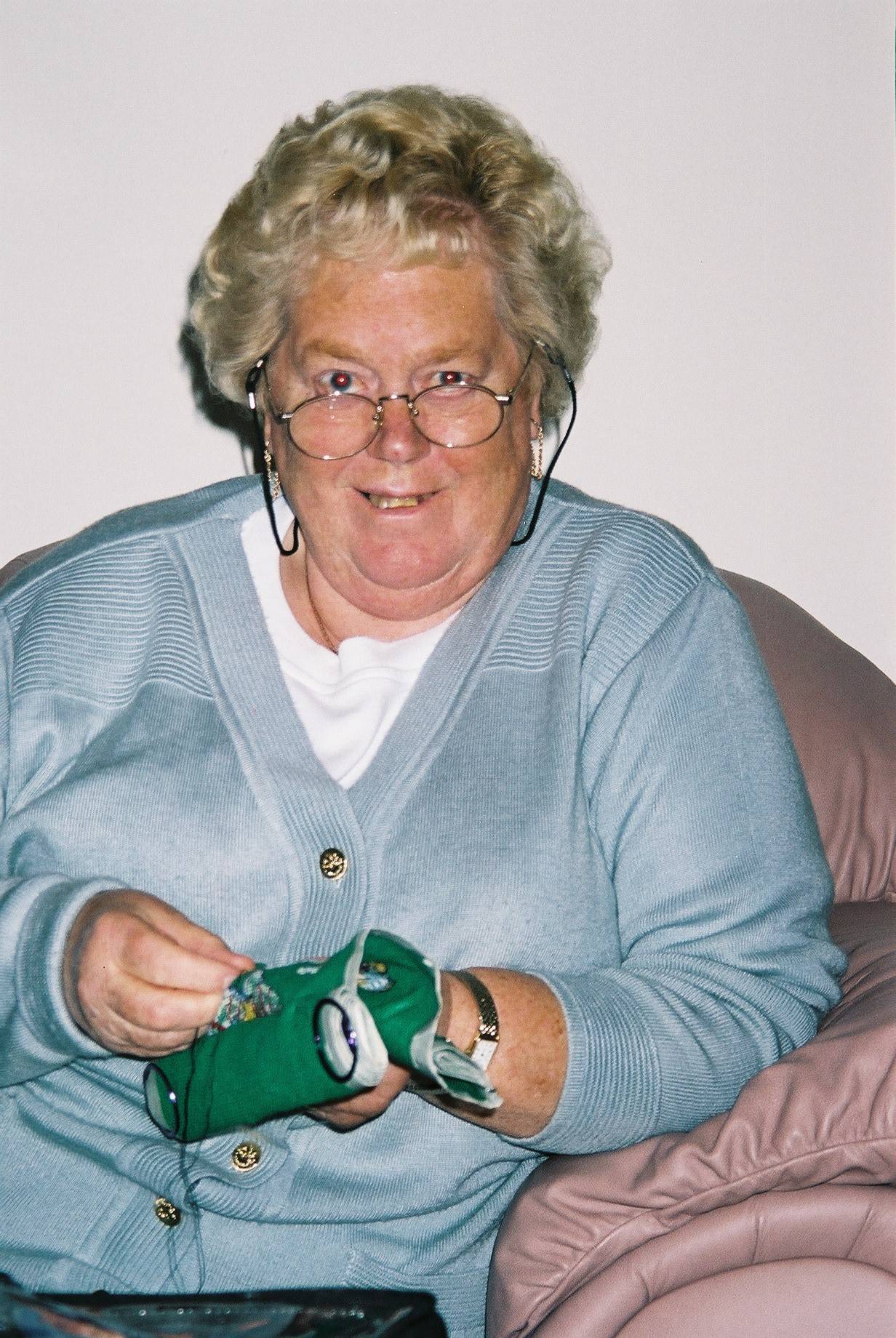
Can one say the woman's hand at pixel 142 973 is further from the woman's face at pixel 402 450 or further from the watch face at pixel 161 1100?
the woman's face at pixel 402 450

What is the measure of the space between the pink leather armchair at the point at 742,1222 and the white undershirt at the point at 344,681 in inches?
17.0

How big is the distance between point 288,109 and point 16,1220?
53.8 inches

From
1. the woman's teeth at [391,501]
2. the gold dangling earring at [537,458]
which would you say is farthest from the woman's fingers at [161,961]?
the gold dangling earring at [537,458]

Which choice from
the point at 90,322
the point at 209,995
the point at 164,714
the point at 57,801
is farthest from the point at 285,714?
the point at 90,322

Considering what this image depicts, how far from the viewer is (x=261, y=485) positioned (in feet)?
5.16

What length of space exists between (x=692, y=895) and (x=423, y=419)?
50 cm

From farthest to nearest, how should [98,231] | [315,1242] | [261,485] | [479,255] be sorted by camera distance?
[98,231]
[261,485]
[479,255]
[315,1242]

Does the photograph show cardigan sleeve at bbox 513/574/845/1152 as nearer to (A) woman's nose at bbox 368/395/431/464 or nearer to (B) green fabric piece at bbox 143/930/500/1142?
(B) green fabric piece at bbox 143/930/500/1142

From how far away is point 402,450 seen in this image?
1349mm

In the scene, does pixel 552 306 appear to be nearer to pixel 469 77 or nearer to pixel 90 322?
pixel 469 77

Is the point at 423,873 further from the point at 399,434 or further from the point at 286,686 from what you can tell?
the point at 399,434

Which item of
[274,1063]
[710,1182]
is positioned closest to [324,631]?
[274,1063]

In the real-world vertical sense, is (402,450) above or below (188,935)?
above

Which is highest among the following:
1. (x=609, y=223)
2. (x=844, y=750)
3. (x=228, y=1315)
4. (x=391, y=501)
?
(x=609, y=223)
